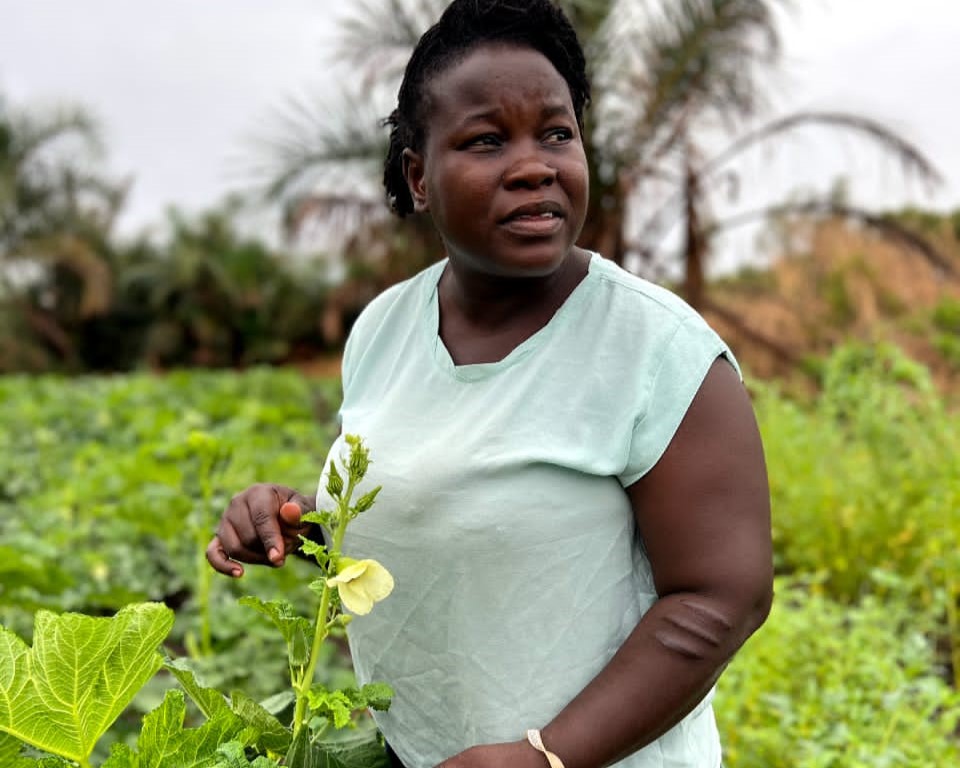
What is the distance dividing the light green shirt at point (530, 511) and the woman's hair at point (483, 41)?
26cm

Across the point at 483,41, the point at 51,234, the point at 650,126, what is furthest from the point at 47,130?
the point at 483,41

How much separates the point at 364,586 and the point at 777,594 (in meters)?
2.51

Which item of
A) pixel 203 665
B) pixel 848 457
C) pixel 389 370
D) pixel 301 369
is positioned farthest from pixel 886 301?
pixel 301 369

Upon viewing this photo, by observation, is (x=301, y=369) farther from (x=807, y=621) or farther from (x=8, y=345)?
(x=807, y=621)

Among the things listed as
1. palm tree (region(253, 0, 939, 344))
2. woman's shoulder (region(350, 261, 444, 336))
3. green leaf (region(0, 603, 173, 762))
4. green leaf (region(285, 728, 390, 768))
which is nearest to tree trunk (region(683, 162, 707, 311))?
palm tree (region(253, 0, 939, 344))

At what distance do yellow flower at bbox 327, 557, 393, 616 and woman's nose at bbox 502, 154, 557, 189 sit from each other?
46 centimetres

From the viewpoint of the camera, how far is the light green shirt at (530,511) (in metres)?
1.24

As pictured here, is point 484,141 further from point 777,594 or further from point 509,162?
point 777,594

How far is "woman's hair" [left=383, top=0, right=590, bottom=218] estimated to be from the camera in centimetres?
131

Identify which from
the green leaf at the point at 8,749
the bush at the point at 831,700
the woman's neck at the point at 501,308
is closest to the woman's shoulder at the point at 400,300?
the woman's neck at the point at 501,308

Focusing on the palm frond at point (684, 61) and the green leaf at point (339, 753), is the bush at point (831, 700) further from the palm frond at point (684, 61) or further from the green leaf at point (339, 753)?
the palm frond at point (684, 61)

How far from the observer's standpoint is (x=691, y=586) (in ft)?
3.98

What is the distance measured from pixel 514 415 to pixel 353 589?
28 centimetres

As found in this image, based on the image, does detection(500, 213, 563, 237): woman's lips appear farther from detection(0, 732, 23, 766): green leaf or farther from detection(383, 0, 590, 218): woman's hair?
detection(0, 732, 23, 766): green leaf
